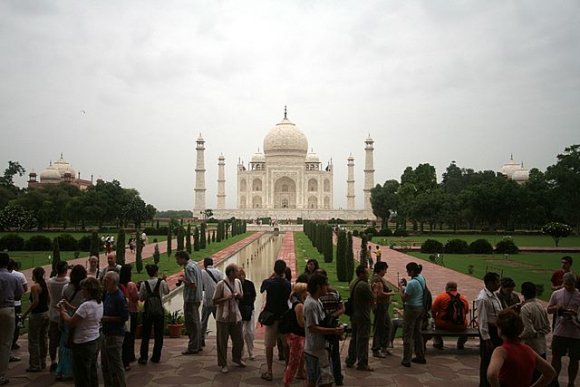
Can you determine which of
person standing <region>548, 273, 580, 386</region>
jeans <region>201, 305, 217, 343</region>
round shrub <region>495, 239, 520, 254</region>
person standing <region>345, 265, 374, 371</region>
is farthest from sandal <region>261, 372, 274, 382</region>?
round shrub <region>495, 239, 520, 254</region>

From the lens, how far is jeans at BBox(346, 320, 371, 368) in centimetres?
529

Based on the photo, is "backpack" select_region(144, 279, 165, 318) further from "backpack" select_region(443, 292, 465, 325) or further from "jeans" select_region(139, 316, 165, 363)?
"backpack" select_region(443, 292, 465, 325)

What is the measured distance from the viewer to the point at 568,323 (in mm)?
4680

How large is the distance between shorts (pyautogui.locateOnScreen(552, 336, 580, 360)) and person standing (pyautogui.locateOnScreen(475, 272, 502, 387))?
58cm

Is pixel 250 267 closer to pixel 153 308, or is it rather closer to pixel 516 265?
pixel 516 265

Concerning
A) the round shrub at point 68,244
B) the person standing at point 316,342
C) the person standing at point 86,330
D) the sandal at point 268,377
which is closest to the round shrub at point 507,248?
the round shrub at point 68,244

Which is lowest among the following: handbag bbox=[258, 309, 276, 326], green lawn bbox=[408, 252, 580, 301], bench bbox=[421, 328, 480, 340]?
green lawn bbox=[408, 252, 580, 301]

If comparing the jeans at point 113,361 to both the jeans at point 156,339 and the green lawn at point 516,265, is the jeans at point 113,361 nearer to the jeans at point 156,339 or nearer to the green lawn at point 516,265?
the jeans at point 156,339

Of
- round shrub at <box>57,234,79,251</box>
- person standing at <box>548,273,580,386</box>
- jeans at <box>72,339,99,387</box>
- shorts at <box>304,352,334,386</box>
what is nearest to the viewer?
shorts at <box>304,352,334,386</box>

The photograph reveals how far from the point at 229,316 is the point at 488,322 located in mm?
2393

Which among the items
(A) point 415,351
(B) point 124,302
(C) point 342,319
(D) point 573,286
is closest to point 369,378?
(A) point 415,351

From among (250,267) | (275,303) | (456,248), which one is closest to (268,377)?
(275,303)

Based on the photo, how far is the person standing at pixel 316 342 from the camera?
13.2 ft

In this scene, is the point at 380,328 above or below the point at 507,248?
below
